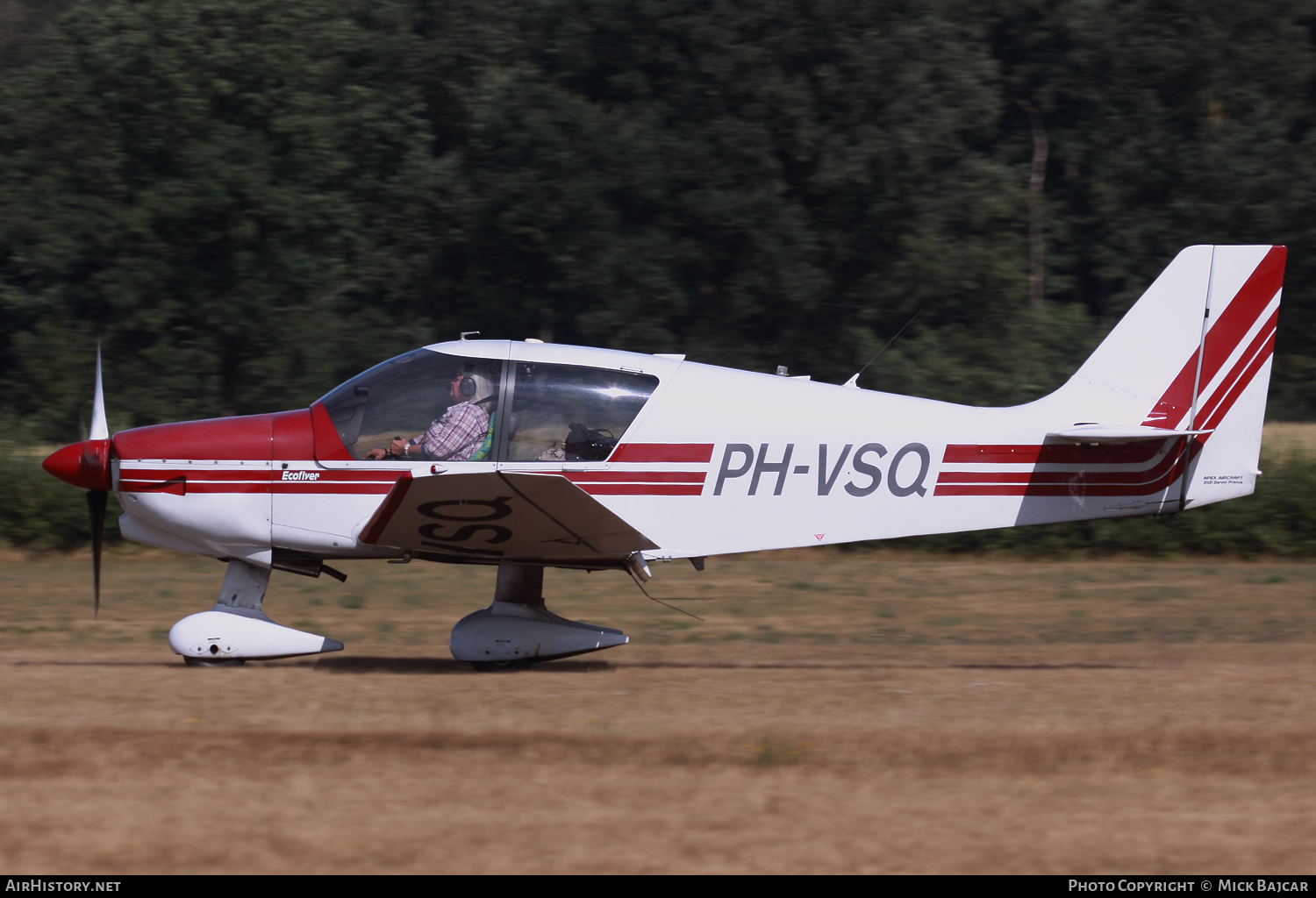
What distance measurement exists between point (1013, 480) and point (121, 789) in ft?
16.4

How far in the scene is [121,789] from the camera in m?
5.24

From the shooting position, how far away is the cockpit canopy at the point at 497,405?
7320 millimetres

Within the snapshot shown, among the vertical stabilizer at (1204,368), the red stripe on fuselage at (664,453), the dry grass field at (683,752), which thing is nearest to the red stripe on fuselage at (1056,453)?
the vertical stabilizer at (1204,368)

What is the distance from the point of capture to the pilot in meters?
7.30

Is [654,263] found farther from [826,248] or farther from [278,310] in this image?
[278,310]

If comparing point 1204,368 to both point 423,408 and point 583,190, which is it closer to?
point 423,408

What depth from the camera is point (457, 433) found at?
7305mm

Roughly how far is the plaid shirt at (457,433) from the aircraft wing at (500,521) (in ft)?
0.78

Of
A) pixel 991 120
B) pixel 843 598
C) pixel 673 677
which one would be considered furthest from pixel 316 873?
pixel 991 120

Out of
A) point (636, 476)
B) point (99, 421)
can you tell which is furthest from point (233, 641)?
point (636, 476)

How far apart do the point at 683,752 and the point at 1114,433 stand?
329 cm

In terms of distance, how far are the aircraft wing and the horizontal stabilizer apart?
252 centimetres

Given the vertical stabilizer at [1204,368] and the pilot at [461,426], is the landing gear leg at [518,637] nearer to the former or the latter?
the pilot at [461,426]

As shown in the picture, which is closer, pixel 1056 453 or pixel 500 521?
pixel 500 521
